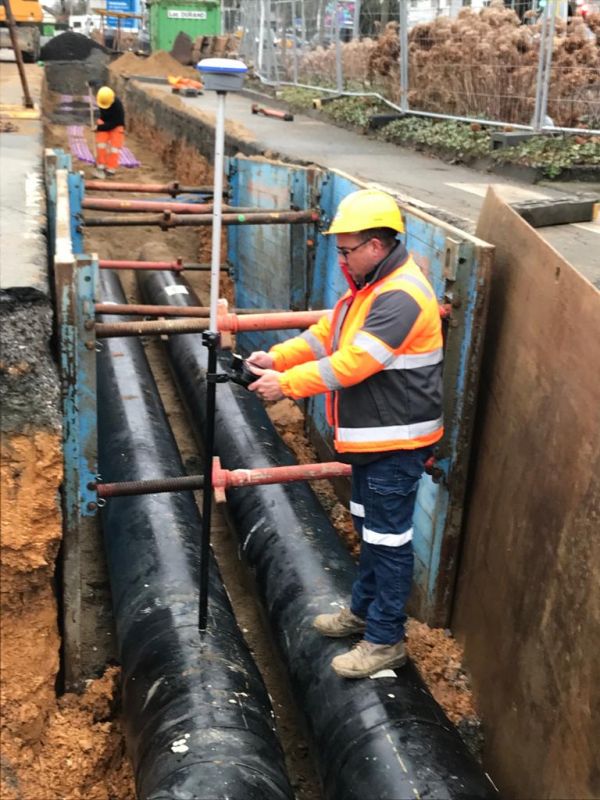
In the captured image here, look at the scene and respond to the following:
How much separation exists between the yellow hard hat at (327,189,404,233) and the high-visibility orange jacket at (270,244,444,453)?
0.13 meters

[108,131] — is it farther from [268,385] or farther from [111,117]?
[268,385]

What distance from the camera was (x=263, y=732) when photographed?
3404 mm

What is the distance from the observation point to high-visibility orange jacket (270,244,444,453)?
321 cm

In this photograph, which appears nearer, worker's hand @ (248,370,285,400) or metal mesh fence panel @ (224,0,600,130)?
worker's hand @ (248,370,285,400)

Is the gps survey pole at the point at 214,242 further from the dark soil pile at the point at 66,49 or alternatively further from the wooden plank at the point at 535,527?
the dark soil pile at the point at 66,49

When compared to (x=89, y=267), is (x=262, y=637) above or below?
below

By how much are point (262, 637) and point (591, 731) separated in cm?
224

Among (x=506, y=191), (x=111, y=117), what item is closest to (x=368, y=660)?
(x=506, y=191)

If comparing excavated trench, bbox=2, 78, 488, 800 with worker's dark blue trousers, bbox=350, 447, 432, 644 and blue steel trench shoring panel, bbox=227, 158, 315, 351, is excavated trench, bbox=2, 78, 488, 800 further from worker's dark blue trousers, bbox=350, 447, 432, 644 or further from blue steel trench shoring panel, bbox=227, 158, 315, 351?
blue steel trench shoring panel, bbox=227, 158, 315, 351

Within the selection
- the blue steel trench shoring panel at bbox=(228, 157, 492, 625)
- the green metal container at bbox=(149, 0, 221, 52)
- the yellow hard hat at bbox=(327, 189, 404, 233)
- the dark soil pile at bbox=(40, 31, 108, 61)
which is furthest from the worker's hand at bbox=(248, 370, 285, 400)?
the green metal container at bbox=(149, 0, 221, 52)

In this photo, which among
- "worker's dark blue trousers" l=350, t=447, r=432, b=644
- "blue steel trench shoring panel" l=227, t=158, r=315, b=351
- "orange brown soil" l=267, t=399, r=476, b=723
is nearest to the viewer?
"worker's dark blue trousers" l=350, t=447, r=432, b=644

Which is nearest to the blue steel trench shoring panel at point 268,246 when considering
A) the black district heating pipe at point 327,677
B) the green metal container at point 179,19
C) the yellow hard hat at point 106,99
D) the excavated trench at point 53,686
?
the black district heating pipe at point 327,677

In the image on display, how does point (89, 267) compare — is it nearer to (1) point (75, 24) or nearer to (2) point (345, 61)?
(2) point (345, 61)

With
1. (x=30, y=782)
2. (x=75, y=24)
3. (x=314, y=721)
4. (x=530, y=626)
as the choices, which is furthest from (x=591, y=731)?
(x=75, y=24)
